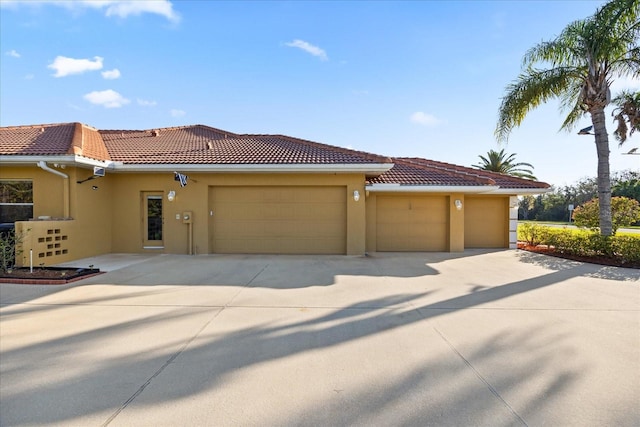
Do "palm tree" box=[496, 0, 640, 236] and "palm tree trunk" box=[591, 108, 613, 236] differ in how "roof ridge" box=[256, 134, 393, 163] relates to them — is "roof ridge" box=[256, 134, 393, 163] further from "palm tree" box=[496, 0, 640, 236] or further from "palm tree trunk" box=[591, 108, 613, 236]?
"palm tree trunk" box=[591, 108, 613, 236]

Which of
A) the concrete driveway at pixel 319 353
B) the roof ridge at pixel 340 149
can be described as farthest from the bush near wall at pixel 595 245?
the roof ridge at pixel 340 149

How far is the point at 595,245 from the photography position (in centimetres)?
1093

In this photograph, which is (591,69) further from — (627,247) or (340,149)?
(340,149)

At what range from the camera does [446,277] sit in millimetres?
8305

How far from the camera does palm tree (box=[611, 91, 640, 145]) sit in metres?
12.8

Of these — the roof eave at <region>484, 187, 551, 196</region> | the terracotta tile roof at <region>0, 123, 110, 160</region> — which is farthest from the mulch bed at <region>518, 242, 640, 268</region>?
the terracotta tile roof at <region>0, 123, 110, 160</region>

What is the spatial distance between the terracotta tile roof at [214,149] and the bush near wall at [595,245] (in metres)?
7.31

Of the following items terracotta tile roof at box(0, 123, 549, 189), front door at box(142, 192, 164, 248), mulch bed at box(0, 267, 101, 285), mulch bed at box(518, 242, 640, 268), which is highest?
terracotta tile roof at box(0, 123, 549, 189)

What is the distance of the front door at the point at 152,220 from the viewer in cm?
1256

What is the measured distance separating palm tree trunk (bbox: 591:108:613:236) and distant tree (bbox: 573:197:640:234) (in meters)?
1.85

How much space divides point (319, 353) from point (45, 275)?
7865 mm

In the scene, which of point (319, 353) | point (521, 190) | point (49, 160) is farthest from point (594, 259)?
point (49, 160)

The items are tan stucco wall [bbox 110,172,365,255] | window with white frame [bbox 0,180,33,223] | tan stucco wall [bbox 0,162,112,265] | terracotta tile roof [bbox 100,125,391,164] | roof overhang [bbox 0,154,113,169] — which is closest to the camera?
roof overhang [bbox 0,154,113,169]

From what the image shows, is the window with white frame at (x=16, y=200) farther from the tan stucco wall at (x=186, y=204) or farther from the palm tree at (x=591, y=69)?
the palm tree at (x=591, y=69)
